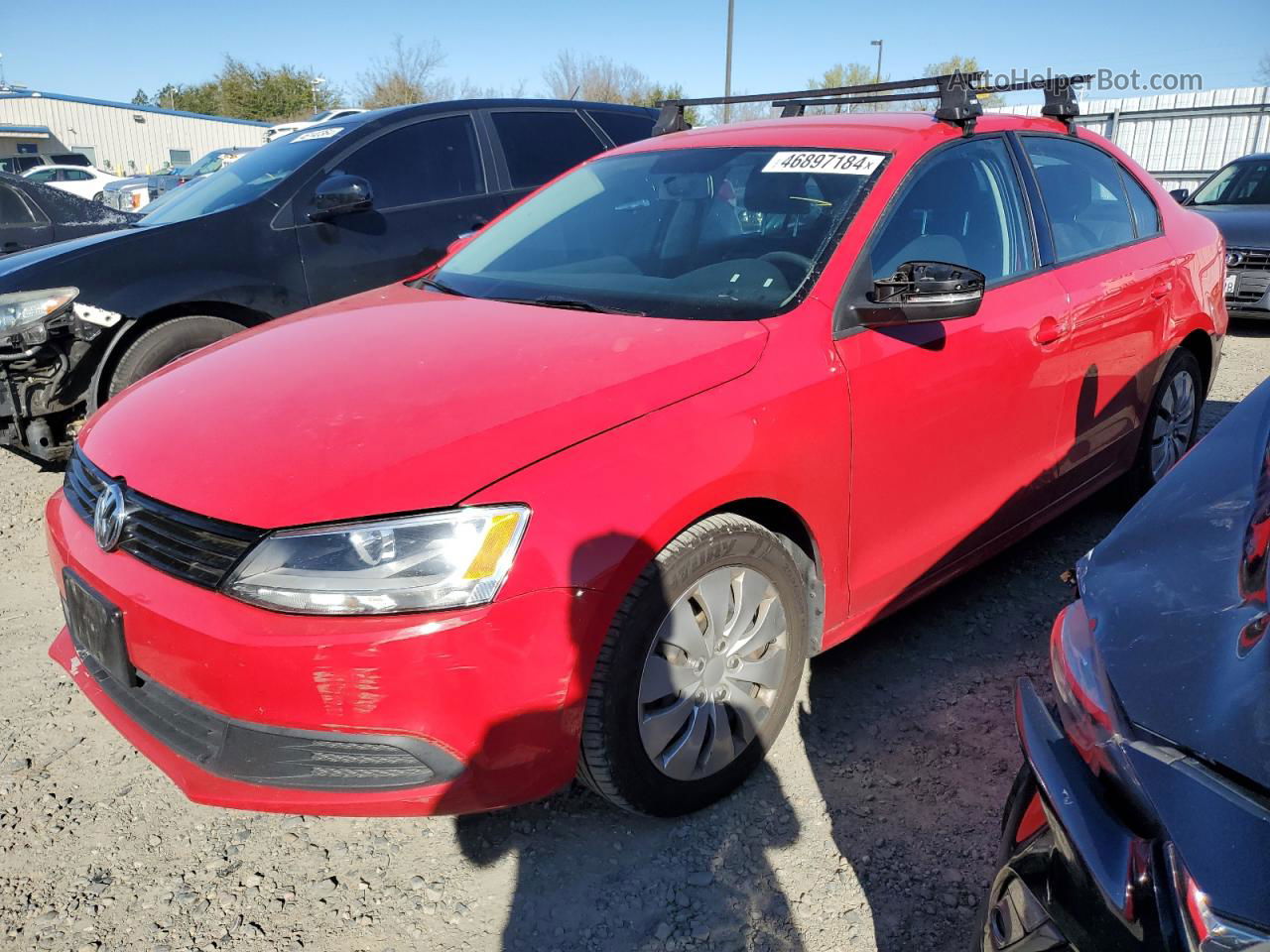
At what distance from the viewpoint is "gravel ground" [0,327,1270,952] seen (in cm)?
213

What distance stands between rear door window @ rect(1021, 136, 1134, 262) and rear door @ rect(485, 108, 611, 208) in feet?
9.70

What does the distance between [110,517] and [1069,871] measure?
1.98 meters

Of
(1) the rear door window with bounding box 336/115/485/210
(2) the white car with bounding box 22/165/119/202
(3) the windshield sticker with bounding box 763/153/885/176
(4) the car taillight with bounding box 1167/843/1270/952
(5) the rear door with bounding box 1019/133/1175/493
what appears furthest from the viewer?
(2) the white car with bounding box 22/165/119/202

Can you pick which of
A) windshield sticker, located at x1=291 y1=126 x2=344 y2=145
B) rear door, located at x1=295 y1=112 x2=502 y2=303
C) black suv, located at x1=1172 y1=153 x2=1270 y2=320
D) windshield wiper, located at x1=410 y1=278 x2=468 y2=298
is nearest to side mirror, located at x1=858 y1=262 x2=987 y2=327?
windshield wiper, located at x1=410 y1=278 x2=468 y2=298

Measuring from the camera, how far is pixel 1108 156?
13.0ft

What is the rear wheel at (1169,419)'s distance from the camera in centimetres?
402

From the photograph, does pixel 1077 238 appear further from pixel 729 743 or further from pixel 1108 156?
pixel 729 743

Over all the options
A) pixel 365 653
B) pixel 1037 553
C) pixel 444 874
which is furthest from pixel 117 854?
pixel 1037 553

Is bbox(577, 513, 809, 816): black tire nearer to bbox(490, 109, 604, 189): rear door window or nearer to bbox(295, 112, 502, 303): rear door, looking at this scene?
bbox(295, 112, 502, 303): rear door

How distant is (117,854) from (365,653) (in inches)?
42.4

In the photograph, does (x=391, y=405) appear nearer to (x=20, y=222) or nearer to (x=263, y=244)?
(x=263, y=244)

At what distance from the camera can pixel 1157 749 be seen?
1.25 meters

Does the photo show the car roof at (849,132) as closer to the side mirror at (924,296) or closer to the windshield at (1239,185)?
the side mirror at (924,296)

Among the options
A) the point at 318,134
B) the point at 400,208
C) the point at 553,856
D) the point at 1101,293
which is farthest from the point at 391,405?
the point at 318,134
